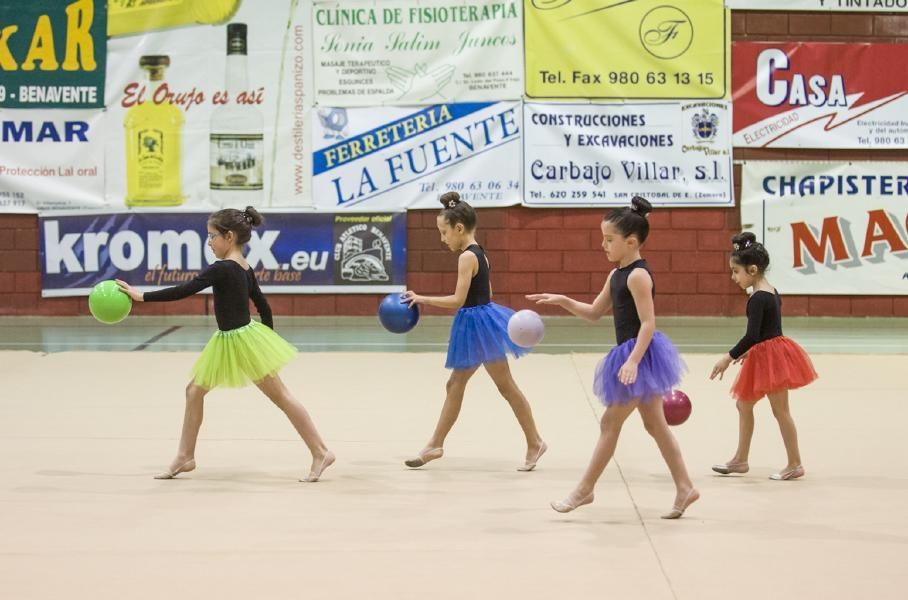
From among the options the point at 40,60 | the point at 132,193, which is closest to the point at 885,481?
the point at 132,193

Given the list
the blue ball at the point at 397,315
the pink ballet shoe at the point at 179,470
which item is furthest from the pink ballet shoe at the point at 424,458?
the pink ballet shoe at the point at 179,470

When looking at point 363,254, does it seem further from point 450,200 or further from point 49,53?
point 450,200

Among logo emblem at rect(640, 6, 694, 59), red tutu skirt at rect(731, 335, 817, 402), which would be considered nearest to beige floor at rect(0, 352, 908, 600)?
red tutu skirt at rect(731, 335, 817, 402)

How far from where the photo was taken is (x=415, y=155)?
14148mm

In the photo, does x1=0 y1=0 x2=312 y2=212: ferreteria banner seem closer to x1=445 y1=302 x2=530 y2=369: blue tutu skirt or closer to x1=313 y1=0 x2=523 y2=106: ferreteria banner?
x1=313 y1=0 x2=523 y2=106: ferreteria banner

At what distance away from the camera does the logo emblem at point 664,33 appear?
552 inches

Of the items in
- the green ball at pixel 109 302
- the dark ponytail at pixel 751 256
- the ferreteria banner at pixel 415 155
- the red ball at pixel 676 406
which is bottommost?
the red ball at pixel 676 406

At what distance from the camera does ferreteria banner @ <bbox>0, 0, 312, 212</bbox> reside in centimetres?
1416

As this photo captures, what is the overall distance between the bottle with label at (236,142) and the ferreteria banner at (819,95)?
5758 mm

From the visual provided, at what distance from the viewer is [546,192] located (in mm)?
14211

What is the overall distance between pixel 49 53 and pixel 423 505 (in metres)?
10.3

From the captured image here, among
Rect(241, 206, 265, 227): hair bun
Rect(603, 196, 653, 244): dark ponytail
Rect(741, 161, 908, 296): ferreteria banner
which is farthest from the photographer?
Rect(741, 161, 908, 296): ferreteria banner

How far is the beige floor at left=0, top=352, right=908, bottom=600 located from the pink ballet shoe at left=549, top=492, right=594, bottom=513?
51 millimetres

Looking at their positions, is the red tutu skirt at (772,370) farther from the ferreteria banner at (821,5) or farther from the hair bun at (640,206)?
the ferreteria banner at (821,5)
